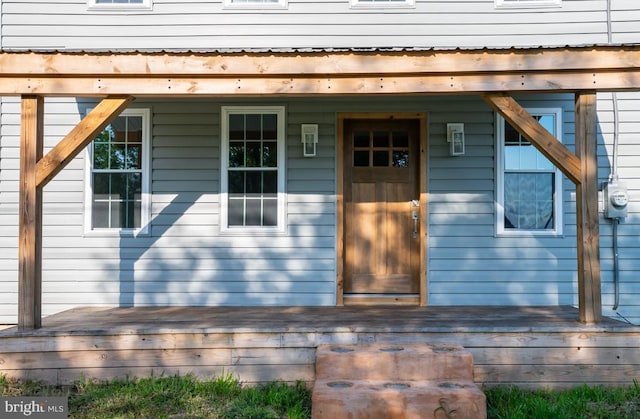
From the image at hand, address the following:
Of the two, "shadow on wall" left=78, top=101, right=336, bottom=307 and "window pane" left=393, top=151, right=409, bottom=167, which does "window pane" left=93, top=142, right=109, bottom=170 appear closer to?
"shadow on wall" left=78, top=101, right=336, bottom=307

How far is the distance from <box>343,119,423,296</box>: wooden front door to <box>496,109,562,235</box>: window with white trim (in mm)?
906

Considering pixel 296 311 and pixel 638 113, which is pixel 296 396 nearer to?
pixel 296 311

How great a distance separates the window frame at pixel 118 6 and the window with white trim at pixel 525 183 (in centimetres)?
404

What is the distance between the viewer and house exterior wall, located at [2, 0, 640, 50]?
215 inches

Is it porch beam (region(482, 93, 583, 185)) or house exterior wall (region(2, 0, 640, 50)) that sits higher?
house exterior wall (region(2, 0, 640, 50))

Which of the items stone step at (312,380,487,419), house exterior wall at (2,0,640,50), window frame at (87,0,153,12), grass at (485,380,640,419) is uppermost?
window frame at (87,0,153,12)

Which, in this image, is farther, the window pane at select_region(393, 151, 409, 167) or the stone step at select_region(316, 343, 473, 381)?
the window pane at select_region(393, 151, 409, 167)

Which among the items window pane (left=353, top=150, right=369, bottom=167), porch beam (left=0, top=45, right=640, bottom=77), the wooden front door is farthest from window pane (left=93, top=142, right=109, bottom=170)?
window pane (left=353, top=150, right=369, bottom=167)

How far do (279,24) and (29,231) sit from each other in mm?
3246

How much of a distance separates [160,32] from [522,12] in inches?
156

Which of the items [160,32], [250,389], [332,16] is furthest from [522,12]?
[250,389]

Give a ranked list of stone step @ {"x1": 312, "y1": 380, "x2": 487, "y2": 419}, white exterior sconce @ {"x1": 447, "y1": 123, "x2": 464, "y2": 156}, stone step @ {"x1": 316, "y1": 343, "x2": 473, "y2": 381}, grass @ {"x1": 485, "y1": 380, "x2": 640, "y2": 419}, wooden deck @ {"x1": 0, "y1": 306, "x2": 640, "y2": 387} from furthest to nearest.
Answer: white exterior sconce @ {"x1": 447, "y1": 123, "x2": 464, "y2": 156} → wooden deck @ {"x1": 0, "y1": 306, "x2": 640, "y2": 387} → stone step @ {"x1": 316, "y1": 343, "x2": 473, "y2": 381} → grass @ {"x1": 485, "y1": 380, "x2": 640, "y2": 419} → stone step @ {"x1": 312, "y1": 380, "x2": 487, "y2": 419}

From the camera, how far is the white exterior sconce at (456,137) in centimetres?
534

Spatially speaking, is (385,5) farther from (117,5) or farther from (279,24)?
(117,5)
